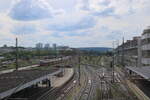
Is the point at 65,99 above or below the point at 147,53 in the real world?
below

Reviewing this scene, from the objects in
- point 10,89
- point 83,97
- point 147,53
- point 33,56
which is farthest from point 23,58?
point 10,89

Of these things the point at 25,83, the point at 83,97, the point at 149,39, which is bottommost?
the point at 83,97

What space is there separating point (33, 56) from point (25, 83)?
331 feet

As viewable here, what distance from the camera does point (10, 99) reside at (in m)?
23.8

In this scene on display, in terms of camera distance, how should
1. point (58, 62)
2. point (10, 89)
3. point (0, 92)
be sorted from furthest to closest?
1. point (58, 62)
2. point (10, 89)
3. point (0, 92)

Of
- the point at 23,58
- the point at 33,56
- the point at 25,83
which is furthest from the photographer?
the point at 33,56

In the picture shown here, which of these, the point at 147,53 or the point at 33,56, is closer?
the point at 147,53

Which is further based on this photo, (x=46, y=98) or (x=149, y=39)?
(x=149, y=39)

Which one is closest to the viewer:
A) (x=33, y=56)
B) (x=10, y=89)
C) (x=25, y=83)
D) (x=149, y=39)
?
(x=10, y=89)

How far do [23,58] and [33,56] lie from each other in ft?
57.4

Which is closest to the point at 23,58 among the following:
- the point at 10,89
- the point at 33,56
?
the point at 33,56

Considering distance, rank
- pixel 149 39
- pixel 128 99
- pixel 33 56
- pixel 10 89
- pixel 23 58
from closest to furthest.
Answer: pixel 10 89, pixel 128 99, pixel 149 39, pixel 23 58, pixel 33 56

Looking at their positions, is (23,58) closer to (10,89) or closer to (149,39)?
(149,39)

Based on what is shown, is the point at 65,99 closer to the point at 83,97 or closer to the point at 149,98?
the point at 83,97
